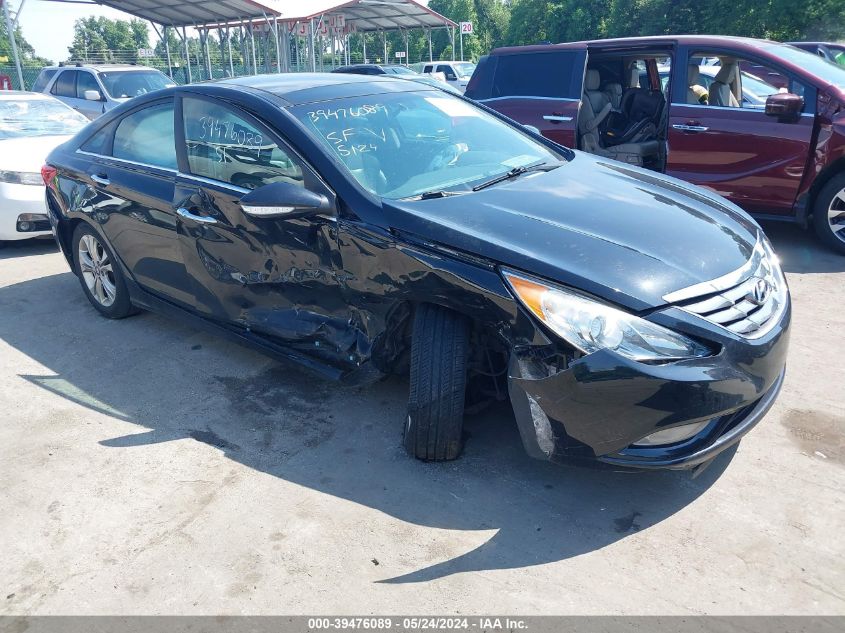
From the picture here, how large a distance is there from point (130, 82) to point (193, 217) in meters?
11.1

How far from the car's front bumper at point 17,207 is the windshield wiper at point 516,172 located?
495cm

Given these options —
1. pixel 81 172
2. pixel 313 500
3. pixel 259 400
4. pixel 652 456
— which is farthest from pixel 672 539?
pixel 81 172

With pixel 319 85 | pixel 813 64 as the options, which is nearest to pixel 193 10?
pixel 813 64

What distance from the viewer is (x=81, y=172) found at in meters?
4.73

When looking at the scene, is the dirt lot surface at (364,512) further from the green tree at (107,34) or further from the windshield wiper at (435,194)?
the green tree at (107,34)

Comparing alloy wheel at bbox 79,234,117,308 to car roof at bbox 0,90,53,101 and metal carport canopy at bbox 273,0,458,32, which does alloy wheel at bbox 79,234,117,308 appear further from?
metal carport canopy at bbox 273,0,458,32

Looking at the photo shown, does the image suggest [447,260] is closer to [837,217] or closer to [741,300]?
[741,300]

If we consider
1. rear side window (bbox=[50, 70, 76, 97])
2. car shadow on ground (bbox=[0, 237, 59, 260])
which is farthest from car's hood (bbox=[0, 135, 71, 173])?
rear side window (bbox=[50, 70, 76, 97])

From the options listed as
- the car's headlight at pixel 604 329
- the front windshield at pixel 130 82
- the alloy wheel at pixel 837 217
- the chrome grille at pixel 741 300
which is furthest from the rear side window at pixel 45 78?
the chrome grille at pixel 741 300

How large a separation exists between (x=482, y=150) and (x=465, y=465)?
1720mm

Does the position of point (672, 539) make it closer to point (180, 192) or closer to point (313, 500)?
point (313, 500)

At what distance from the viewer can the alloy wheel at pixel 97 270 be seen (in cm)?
486

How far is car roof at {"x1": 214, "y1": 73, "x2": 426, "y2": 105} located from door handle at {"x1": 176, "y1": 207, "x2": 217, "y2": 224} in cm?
72
